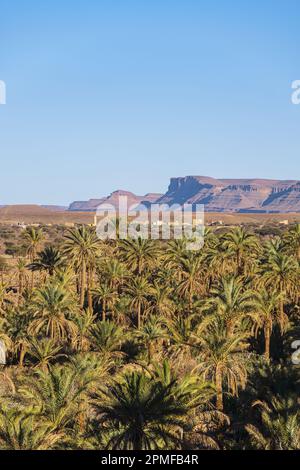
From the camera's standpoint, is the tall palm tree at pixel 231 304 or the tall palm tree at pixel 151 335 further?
the tall palm tree at pixel 151 335

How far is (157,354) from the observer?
40250 mm

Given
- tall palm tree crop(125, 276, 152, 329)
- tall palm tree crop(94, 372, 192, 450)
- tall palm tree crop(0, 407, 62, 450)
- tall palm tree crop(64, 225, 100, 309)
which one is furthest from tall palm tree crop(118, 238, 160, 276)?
tall palm tree crop(94, 372, 192, 450)

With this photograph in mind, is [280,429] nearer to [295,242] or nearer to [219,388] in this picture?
[219,388]

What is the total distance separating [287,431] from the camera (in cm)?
2256

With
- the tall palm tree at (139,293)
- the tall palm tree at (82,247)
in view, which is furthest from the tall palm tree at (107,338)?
the tall palm tree at (82,247)

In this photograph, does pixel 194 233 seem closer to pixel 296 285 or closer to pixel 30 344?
pixel 296 285

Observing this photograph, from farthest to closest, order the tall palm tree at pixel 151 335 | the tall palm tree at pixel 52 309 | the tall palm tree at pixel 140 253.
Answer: the tall palm tree at pixel 140 253
the tall palm tree at pixel 52 309
the tall palm tree at pixel 151 335

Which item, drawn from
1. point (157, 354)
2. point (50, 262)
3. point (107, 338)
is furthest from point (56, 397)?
point (50, 262)

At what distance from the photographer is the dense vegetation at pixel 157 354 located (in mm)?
21719

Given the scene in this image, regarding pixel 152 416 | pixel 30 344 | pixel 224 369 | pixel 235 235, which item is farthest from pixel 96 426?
pixel 235 235

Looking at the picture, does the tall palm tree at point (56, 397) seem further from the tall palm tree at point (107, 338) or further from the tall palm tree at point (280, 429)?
the tall palm tree at point (107, 338)

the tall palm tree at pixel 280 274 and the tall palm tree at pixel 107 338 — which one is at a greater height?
the tall palm tree at pixel 280 274

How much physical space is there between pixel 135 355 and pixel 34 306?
30.8 ft

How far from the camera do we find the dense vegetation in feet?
71.3
